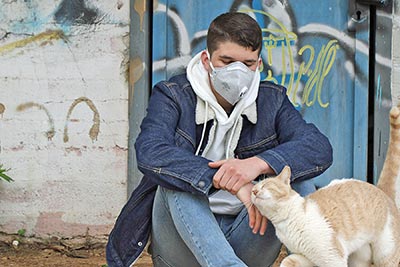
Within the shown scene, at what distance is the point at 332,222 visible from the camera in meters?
3.07

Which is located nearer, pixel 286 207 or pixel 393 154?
pixel 286 207

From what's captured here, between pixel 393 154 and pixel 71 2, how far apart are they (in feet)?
7.23

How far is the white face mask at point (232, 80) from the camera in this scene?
10.8 feet

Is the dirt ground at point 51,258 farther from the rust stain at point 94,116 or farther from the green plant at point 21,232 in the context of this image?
the rust stain at point 94,116

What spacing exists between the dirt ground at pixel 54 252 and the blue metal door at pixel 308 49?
107cm

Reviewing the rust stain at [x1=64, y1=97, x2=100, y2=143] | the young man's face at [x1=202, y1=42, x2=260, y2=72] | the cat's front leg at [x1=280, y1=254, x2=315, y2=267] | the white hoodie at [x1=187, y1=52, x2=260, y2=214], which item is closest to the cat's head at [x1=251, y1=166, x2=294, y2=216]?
the cat's front leg at [x1=280, y1=254, x2=315, y2=267]

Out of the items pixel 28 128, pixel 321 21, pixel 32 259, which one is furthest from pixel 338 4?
pixel 32 259

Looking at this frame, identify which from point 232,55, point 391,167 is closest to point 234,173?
point 232,55

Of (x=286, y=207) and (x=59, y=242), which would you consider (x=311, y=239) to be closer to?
(x=286, y=207)

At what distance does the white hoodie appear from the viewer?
342 centimetres

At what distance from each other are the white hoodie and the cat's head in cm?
37

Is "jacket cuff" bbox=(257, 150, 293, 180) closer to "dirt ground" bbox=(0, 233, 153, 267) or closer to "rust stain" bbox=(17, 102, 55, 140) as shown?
"dirt ground" bbox=(0, 233, 153, 267)

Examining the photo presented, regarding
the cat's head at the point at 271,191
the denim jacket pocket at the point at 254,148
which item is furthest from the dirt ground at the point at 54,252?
the cat's head at the point at 271,191

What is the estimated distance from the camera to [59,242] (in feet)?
16.4
